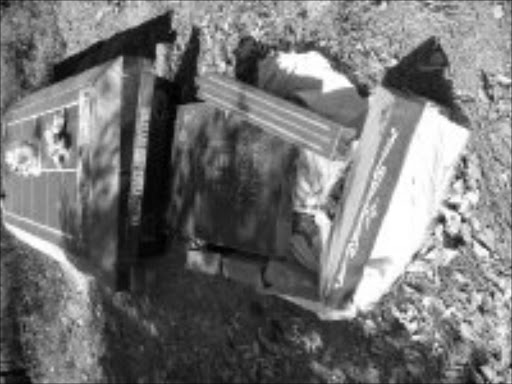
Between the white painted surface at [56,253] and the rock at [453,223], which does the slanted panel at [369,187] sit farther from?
the white painted surface at [56,253]

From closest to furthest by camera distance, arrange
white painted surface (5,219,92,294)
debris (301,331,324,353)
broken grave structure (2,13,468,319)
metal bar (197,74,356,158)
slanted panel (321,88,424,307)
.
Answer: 1. slanted panel (321,88,424,307)
2. broken grave structure (2,13,468,319)
3. metal bar (197,74,356,158)
4. debris (301,331,324,353)
5. white painted surface (5,219,92,294)

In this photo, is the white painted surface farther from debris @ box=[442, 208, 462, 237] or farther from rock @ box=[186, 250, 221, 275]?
debris @ box=[442, 208, 462, 237]

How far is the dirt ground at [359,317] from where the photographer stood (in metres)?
4.59

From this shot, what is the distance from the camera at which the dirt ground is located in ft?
15.1

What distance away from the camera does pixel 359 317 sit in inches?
203

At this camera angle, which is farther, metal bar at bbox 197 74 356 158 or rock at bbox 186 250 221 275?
rock at bbox 186 250 221 275

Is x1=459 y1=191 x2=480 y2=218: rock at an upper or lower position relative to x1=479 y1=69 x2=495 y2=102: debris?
lower

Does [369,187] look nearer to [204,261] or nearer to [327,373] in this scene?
[327,373]

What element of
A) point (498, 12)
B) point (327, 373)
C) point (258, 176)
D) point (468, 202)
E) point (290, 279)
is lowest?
point (327, 373)

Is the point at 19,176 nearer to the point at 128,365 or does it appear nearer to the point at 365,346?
the point at 128,365

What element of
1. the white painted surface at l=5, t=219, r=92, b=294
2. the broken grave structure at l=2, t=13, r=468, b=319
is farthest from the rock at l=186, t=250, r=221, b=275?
the white painted surface at l=5, t=219, r=92, b=294

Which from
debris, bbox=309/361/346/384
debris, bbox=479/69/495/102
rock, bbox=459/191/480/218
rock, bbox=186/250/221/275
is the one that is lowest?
debris, bbox=309/361/346/384

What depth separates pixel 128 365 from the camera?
300 inches

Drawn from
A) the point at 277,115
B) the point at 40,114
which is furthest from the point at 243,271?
the point at 40,114
